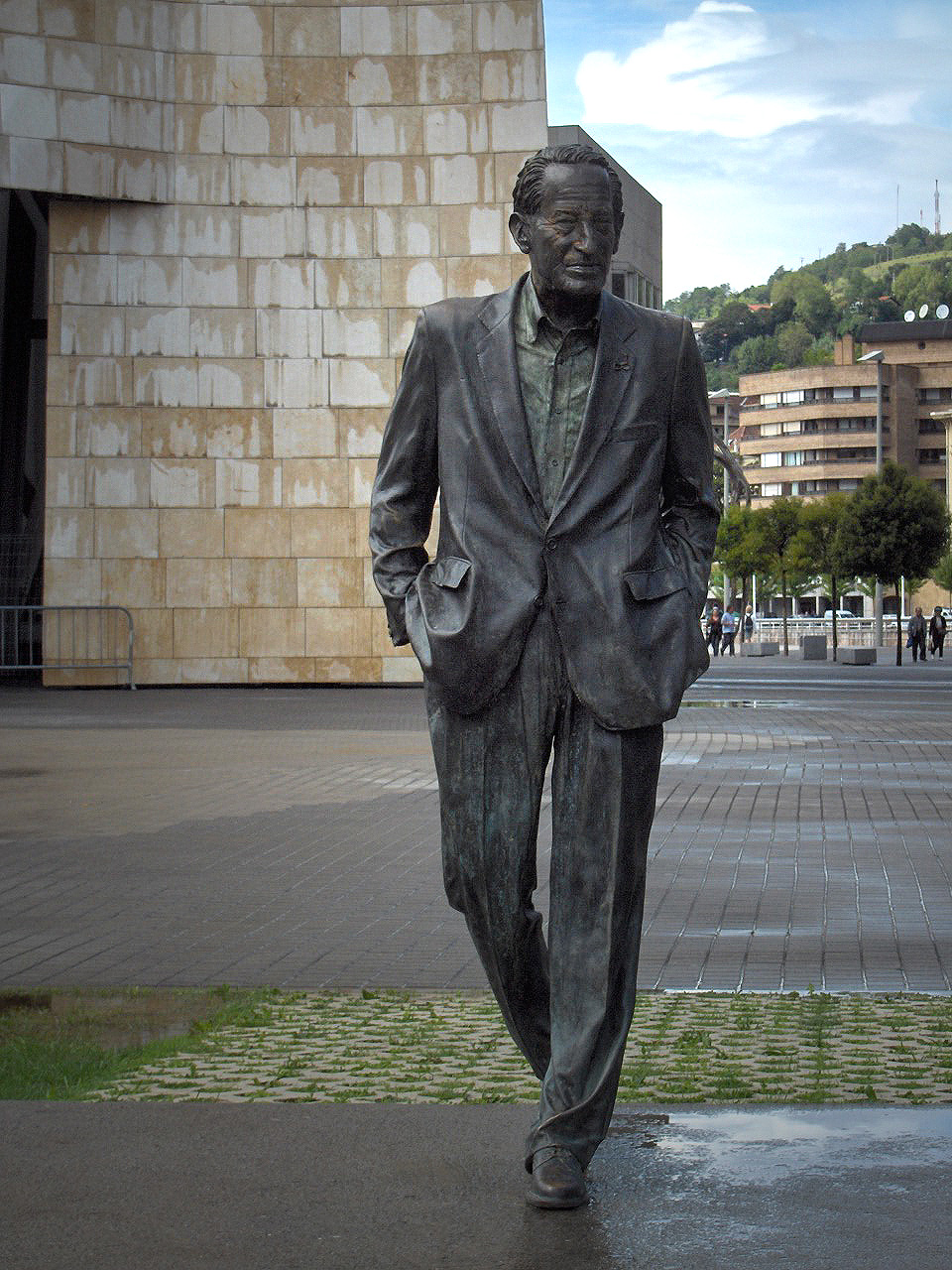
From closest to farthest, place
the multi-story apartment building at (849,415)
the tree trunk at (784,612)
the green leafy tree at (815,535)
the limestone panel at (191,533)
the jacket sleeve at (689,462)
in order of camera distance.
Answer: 1. the jacket sleeve at (689,462)
2. the limestone panel at (191,533)
3. the tree trunk at (784,612)
4. the green leafy tree at (815,535)
5. the multi-story apartment building at (849,415)

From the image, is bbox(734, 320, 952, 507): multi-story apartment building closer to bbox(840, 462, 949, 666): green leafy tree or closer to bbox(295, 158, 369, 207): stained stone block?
bbox(840, 462, 949, 666): green leafy tree

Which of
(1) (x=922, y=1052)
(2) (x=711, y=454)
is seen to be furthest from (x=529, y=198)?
(1) (x=922, y=1052)

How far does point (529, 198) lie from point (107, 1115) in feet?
8.00

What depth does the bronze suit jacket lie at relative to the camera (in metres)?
3.95

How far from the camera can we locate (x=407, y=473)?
423cm

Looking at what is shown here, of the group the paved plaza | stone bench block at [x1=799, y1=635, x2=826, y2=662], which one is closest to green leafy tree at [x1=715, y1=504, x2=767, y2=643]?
stone bench block at [x1=799, y1=635, x2=826, y2=662]

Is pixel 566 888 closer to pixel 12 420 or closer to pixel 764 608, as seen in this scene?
pixel 12 420

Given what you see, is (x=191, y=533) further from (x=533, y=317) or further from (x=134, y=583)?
(x=533, y=317)

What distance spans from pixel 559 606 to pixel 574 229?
0.80 meters

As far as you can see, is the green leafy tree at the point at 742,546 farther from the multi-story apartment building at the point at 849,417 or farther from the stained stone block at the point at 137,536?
the multi-story apartment building at the point at 849,417

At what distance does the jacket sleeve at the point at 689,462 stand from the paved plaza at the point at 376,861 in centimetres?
297

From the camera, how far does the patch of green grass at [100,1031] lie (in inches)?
212

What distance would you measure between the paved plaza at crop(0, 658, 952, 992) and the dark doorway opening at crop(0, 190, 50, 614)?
1759 centimetres

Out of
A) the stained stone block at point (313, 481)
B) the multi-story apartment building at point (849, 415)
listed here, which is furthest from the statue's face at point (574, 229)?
the multi-story apartment building at point (849, 415)
